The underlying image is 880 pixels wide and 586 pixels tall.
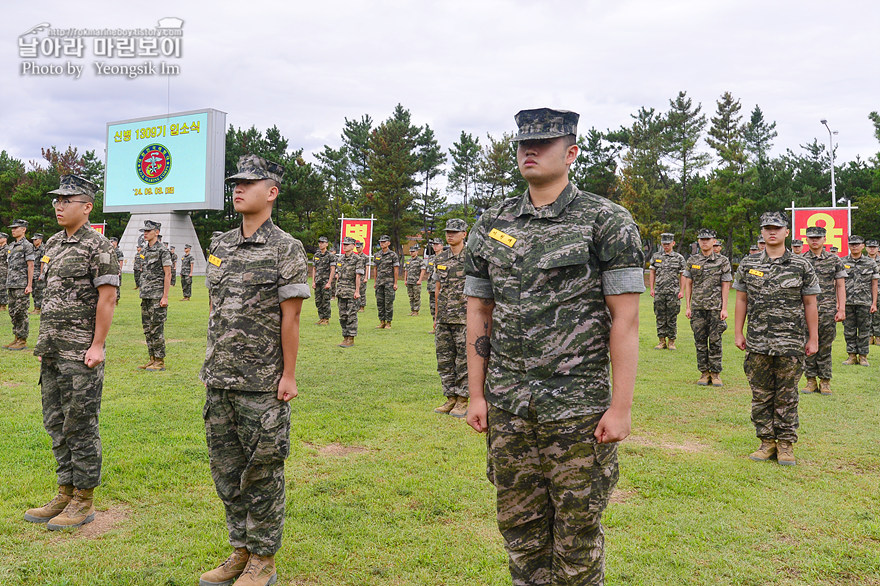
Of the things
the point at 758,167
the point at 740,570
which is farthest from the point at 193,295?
the point at 758,167

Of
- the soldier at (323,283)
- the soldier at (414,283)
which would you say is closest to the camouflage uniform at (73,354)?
the soldier at (323,283)

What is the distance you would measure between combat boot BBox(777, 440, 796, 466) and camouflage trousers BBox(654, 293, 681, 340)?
714cm

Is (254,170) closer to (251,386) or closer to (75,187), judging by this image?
(251,386)

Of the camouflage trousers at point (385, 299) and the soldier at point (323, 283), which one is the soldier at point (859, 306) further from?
the soldier at point (323, 283)

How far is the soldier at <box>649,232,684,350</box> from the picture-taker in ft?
40.1

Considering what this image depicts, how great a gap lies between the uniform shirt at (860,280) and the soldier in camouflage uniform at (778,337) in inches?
250

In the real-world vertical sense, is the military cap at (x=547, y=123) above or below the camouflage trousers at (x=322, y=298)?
above

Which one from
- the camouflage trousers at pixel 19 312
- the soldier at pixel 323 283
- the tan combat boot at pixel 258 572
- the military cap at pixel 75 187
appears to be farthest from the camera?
the soldier at pixel 323 283

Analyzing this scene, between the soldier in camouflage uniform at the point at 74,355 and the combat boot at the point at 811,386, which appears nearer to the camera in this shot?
the soldier in camouflage uniform at the point at 74,355

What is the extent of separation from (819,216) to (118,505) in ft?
50.1

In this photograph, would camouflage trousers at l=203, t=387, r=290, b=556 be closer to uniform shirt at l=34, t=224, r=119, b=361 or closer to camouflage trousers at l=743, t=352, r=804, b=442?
uniform shirt at l=34, t=224, r=119, b=361

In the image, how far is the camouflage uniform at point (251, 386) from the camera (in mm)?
3174

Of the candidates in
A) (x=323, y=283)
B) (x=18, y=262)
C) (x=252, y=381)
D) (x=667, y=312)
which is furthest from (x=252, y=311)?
(x=323, y=283)

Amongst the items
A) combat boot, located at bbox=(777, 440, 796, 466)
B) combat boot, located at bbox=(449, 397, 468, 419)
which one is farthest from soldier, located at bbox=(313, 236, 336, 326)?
combat boot, located at bbox=(777, 440, 796, 466)
